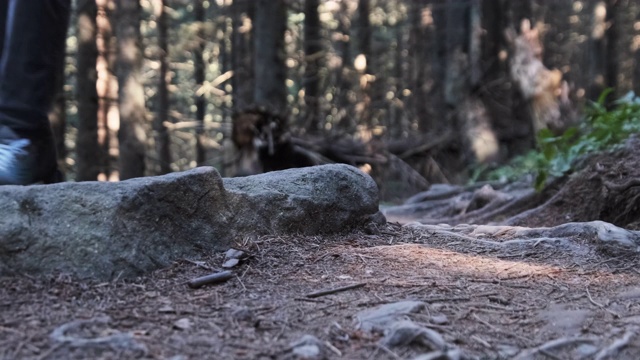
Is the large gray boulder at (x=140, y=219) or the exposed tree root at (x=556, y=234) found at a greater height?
the large gray boulder at (x=140, y=219)

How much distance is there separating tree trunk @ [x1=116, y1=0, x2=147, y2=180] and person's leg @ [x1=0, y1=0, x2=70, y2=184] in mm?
6974

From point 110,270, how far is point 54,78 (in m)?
1.23

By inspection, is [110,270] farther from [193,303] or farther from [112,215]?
[193,303]

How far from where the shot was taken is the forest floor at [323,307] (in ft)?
6.29

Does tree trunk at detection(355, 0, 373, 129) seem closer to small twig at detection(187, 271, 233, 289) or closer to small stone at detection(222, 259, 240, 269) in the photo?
small stone at detection(222, 259, 240, 269)

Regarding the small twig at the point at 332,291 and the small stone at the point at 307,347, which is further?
the small twig at the point at 332,291

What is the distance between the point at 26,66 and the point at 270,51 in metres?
8.86

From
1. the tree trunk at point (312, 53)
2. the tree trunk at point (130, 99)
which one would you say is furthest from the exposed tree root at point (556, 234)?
the tree trunk at point (312, 53)

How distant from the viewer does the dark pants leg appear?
2.91 meters

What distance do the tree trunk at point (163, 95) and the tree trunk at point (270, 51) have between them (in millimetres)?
2227

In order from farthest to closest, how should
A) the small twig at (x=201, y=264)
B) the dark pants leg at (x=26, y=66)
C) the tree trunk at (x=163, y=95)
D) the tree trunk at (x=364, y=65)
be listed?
1. the tree trunk at (x=364, y=65)
2. the tree trunk at (x=163, y=95)
3. the dark pants leg at (x=26, y=66)
4. the small twig at (x=201, y=264)

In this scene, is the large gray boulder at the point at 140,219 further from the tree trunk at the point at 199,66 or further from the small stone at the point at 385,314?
the tree trunk at the point at 199,66

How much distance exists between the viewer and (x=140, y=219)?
2.64m

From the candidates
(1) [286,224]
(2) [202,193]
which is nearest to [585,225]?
(1) [286,224]
